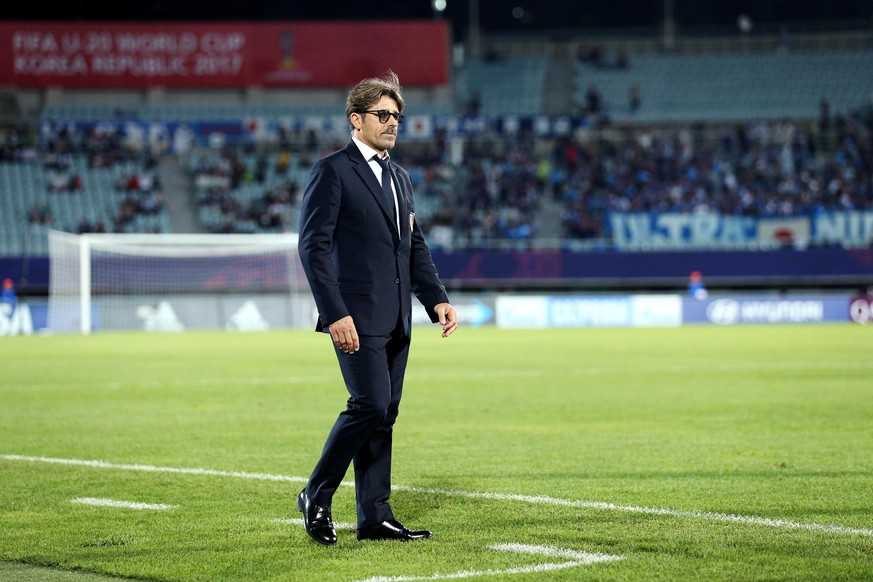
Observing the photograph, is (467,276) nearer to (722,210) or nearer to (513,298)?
(513,298)

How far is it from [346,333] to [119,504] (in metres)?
2.55

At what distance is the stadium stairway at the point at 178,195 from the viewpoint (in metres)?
48.5

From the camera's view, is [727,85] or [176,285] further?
[727,85]

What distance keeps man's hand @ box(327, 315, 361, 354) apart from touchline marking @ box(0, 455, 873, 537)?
2.06 m

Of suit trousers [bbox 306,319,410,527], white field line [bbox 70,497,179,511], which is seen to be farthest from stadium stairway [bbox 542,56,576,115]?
suit trousers [bbox 306,319,410,527]

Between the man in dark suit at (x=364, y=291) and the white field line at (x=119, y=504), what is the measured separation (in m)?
1.50

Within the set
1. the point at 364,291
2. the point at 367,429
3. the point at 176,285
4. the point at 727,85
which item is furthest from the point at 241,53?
the point at 367,429

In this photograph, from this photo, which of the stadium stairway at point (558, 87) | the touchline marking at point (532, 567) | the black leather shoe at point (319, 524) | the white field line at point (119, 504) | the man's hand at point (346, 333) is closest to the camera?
the touchline marking at point (532, 567)

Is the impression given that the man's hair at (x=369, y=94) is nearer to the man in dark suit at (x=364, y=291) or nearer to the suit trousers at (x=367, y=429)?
the man in dark suit at (x=364, y=291)

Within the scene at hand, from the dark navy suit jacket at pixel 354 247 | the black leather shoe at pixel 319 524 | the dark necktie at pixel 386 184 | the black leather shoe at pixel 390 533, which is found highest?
the dark necktie at pixel 386 184

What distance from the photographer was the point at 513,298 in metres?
42.2

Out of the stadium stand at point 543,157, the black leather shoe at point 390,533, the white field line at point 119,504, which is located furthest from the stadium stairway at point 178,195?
the black leather shoe at point 390,533

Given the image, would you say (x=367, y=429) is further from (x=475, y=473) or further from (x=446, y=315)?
(x=475, y=473)

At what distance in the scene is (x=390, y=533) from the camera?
6488 millimetres
